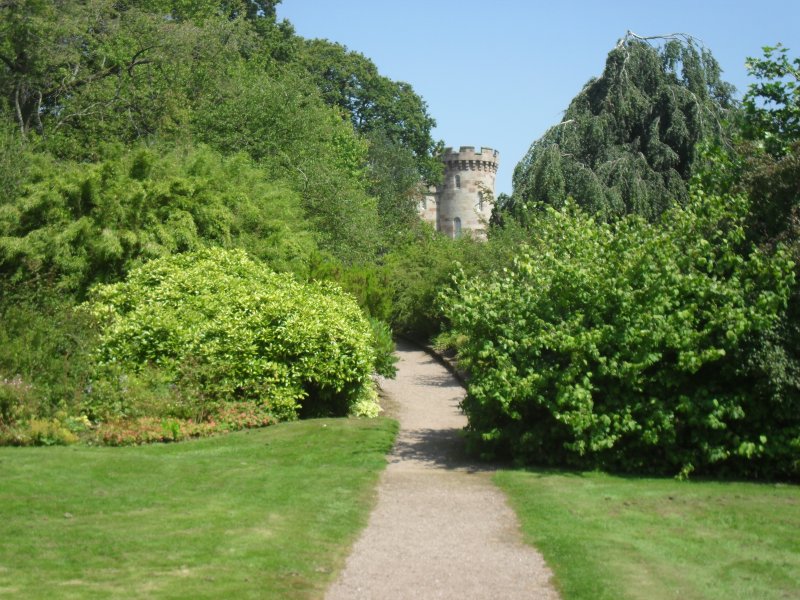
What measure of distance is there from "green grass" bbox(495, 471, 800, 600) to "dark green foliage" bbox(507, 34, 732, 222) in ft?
48.0

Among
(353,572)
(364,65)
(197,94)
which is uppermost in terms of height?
(364,65)

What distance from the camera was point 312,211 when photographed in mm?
29156

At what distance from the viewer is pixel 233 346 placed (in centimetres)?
1535

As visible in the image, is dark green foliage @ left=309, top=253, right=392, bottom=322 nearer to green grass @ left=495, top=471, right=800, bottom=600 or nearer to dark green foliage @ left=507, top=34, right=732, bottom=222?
dark green foliage @ left=507, top=34, right=732, bottom=222

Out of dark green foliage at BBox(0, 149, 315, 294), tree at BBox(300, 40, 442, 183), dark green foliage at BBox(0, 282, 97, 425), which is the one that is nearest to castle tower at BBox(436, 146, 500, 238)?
tree at BBox(300, 40, 442, 183)

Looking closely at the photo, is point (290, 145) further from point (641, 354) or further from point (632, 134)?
point (641, 354)

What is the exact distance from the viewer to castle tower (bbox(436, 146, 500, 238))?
68.3 meters

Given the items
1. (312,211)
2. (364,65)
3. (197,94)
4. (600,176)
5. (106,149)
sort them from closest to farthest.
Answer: (106,149) < (600,176) < (312,211) < (197,94) < (364,65)

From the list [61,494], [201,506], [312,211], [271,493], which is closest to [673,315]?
[271,493]

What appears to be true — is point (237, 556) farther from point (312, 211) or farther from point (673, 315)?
point (312, 211)

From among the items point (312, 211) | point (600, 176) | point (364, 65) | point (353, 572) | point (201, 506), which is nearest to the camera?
point (353, 572)

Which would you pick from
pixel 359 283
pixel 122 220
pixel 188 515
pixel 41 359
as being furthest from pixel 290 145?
pixel 188 515

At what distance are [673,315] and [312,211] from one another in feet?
60.5

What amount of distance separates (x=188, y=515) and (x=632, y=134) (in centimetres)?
2084
